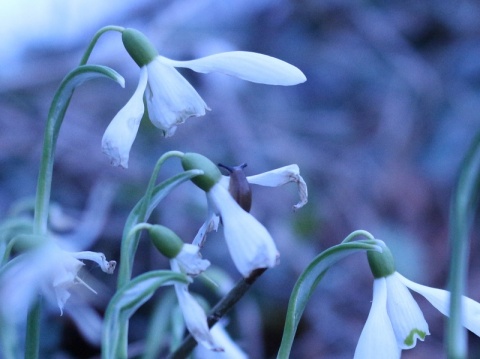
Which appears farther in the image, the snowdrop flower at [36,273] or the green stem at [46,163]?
the green stem at [46,163]

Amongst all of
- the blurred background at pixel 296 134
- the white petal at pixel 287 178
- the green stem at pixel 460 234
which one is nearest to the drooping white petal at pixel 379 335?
the white petal at pixel 287 178

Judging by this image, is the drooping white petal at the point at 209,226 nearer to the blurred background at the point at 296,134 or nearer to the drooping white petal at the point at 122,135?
the drooping white petal at the point at 122,135

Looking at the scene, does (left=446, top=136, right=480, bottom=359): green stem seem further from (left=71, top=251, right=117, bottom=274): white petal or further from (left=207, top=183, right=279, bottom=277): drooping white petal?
(left=71, top=251, right=117, bottom=274): white petal

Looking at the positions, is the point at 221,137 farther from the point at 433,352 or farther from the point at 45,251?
the point at 45,251

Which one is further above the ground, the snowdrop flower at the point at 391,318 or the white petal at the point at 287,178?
the white petal at the point at 287,178

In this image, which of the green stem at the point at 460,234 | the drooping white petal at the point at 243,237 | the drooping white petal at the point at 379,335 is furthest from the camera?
the drooping white petal at the point at 379,335

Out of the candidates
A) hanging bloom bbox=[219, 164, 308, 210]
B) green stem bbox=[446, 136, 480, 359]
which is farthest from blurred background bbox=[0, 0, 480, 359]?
green stem bbox=[446, 136, 480, 359]

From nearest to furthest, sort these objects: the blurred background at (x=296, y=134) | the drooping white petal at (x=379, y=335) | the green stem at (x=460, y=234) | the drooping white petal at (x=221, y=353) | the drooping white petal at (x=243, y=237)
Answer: the green stem at (x=460, y=234) < the drooping white petal at (x=243, y=237) < the drooping white petal at (x=379, y=335) < the drooping white petal at (x=221, y=353) < the blurred background at (x=296, y=134)

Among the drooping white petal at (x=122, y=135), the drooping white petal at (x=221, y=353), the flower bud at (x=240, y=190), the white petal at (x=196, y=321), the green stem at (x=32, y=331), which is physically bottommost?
the drooping white petal at (x=221, y=353)
